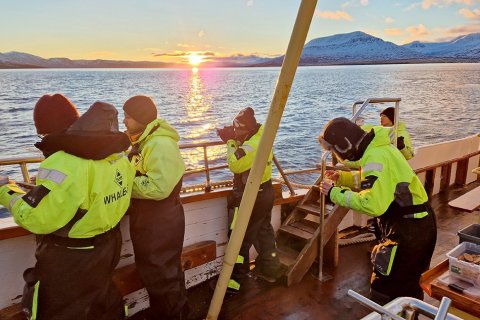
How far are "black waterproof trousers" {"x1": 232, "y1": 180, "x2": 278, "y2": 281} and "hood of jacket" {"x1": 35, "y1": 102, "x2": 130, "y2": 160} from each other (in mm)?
1966

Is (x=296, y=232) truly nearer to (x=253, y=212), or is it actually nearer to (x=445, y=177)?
(x=253, y=212)

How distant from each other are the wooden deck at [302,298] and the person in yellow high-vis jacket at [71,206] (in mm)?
1397

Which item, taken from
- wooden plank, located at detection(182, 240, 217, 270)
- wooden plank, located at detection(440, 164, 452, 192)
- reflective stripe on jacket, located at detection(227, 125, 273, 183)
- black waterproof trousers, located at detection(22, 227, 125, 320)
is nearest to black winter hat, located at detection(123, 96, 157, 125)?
black waterproof trousers, located at detection(22, 227, 125, 320)

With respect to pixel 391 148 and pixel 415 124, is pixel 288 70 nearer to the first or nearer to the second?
pixel 391 148

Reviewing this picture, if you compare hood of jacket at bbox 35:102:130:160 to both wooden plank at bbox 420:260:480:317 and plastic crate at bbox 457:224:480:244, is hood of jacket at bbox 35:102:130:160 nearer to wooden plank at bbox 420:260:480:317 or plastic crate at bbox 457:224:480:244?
wooden plank at bbox 420:260:480:317

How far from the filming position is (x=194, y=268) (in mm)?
4242

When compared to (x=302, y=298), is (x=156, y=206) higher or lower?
higher

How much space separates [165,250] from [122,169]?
0.89 meters

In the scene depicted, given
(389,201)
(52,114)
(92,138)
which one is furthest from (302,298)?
(52,114)

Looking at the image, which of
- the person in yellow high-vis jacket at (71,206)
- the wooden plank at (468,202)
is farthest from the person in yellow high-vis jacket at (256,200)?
the wooden plank at (468,202)

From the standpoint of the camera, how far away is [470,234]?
3.01 m

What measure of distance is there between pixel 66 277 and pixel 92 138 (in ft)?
3.02

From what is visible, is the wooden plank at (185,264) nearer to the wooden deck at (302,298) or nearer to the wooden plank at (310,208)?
the wooden deck at (302,298)

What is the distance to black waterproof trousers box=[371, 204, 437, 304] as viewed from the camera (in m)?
3.03
